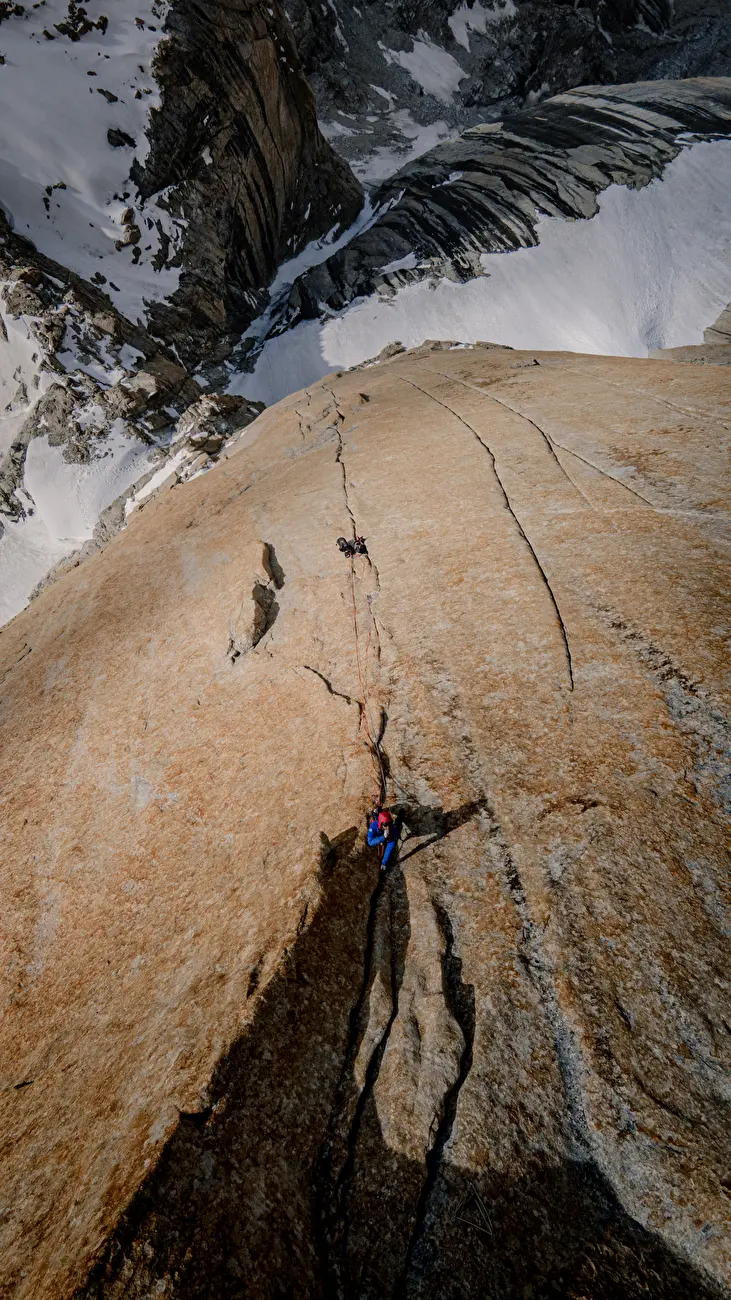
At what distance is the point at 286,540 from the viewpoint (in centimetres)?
1948

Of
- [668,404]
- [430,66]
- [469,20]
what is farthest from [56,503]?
[469,20]

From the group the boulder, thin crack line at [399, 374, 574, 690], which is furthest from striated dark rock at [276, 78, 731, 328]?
thin crack line at [399, 374, 574, 690]

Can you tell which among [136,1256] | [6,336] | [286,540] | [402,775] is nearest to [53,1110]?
[136,1256]

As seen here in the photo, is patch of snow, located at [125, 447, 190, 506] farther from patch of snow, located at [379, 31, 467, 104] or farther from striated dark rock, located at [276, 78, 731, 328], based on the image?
patch of snow, located at [379, 31, 467, 104]

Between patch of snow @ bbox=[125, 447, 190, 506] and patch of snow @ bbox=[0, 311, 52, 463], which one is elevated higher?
patch of snow @ bbox=[0, 311, 52, 463]

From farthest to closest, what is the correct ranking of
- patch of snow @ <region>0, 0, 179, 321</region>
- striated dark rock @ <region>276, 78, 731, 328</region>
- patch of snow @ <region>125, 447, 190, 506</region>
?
striated dark rock @ <region>276, 78, 731, 328</region>, patch of snow @ <region>0, 0, 179, 321</region>, patch of snow @ <region>125, 447, 190, 506</region>

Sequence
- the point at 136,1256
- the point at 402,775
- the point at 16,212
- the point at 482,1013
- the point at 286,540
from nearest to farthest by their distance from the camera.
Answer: the point at 136,1256 → the point at 482,1013 → the point at 402,775 → the point at 286,540 → the point at 16,212

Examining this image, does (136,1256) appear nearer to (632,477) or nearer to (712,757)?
(712,757)

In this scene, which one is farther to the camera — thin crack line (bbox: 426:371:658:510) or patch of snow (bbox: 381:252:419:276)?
patch of snow (bbox: 381:252:419:276)

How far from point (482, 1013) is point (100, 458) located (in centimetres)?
4990

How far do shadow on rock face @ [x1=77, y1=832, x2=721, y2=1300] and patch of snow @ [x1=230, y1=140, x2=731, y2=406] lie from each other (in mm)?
65486

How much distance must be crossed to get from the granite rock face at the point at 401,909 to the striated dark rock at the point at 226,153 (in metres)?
57.3

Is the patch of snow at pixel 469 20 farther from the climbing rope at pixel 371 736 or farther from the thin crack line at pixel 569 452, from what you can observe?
the climbing rope at pixel 371 736

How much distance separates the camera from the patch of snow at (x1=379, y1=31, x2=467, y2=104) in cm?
11738
